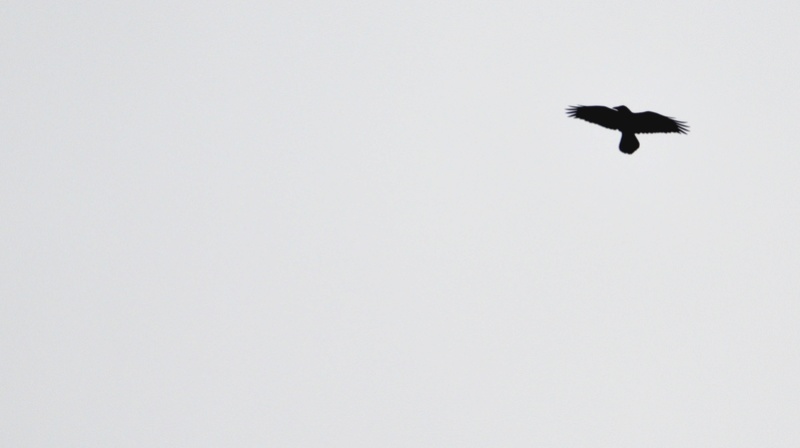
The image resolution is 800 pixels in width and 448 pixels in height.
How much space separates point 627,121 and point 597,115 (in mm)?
506

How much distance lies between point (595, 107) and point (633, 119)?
77cm

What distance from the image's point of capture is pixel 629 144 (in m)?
15.4

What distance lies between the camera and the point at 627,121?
51.5 ft

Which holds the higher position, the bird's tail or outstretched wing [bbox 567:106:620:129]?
outstretched wing [bbox 567:106:620:129]

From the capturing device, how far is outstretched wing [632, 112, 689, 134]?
15773 mm

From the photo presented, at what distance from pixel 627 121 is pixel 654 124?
2.05ft

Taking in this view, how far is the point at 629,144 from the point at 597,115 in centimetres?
72

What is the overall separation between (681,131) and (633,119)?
2.63ft

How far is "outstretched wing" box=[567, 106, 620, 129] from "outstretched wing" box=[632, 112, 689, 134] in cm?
33

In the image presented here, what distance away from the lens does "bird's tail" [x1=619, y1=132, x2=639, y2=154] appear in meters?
Answer: 15.3

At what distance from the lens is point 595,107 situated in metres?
15.4

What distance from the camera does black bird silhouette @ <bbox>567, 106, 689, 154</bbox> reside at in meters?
15.5

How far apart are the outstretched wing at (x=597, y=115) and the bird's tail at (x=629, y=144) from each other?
0.33m

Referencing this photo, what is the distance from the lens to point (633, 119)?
1571 centimetres
